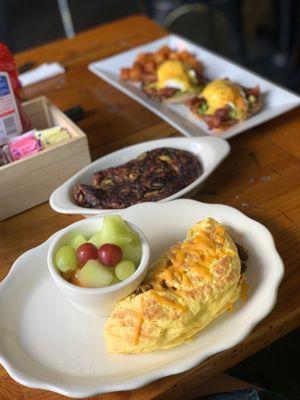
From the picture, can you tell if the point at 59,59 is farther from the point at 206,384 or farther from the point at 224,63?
the point at 206,384

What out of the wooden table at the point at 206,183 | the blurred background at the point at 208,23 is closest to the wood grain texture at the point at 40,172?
the wooden table at the point at 206,183

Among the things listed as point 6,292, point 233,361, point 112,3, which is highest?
point 6,292

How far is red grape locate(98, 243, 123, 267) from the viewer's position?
79 cm

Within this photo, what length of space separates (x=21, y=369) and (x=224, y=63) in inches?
41.4

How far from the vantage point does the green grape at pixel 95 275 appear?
31.2 inches

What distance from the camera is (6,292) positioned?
0.88 meters

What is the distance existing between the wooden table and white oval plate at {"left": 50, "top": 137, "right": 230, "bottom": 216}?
2.3 inches

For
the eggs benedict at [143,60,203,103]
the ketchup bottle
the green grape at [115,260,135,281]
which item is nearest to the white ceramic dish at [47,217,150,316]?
the green grape at [115,260,135,281]

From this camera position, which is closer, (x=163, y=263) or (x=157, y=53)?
(x=163, y=263)

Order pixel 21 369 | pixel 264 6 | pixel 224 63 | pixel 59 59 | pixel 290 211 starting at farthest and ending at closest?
pixel 264 6
pixel 59 59
pixel 224 63
pixel 290 211
pixel 21 369

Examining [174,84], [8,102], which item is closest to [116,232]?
[8,102]

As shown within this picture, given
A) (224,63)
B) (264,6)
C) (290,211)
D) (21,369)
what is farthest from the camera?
(264,6)

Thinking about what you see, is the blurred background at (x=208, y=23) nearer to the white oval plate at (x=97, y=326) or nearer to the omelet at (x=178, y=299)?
the white oval plate at (x=97, y=326)

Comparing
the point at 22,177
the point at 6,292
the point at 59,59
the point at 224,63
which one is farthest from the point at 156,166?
the point at 59,59
